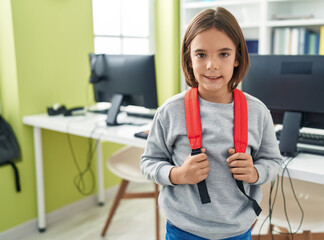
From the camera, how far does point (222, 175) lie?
3.38 feet

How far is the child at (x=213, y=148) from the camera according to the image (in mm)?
996

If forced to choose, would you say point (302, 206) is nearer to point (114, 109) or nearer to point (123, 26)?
point (114, 109)

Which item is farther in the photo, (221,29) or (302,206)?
(302,206)

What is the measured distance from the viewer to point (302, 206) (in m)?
1.58

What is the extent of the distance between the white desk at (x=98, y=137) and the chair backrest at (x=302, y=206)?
260 mm

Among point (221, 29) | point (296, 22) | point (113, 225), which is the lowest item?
point (113, 225)

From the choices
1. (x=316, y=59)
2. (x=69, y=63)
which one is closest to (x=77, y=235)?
(x=69, y=63)

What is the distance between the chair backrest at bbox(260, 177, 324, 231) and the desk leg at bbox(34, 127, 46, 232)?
4.79 feet

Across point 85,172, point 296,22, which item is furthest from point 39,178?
point 296,22

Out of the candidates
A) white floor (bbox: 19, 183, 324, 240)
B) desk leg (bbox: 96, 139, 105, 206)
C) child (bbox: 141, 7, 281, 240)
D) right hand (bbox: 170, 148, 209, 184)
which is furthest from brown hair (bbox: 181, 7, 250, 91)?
desk leg (bbox: 96, 139, 105, 206)

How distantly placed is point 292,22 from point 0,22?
2.14m

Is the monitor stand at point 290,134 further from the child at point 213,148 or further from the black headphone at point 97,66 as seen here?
the black headphone at point 97,66

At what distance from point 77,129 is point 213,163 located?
46.2 inches

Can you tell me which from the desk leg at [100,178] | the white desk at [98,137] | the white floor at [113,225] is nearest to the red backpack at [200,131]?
the white desk at [98,137]
